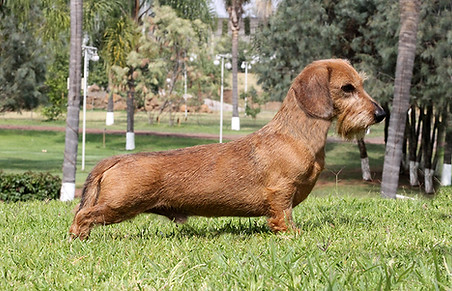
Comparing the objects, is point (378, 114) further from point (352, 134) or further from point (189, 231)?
point (189, 231)

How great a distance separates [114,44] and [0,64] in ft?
21.1

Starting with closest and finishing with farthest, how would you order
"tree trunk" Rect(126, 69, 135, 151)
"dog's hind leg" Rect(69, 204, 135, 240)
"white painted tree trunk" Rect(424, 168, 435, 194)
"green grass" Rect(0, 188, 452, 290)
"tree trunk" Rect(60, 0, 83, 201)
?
"green grass" Rect(0, 188, 452, 290) → "dog's hind leg" Rect(69, 204, 135, 240) → "tree trunk" Rect(60, 0, 83, 201) → "white painted tree trunk" Rect(424, 168, 435, 194) → "tree trunk" Rect(126, 69, 135, 151)

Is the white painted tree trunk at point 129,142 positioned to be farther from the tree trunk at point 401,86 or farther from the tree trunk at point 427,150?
the tree trunk at point 401,86

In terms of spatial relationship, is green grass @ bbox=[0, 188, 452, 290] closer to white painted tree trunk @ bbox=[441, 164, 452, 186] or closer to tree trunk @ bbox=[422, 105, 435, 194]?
tree trunk @ bbox=[422, 105, 435, 194]

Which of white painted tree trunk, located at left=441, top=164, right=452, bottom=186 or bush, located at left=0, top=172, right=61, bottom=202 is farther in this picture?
white painted tree trunk, located at left=441, top=164, right=452, bottom=186

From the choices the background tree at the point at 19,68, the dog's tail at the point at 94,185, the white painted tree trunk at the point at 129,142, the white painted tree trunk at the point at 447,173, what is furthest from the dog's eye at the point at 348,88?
the white painted tree trunk at the point at 129,142

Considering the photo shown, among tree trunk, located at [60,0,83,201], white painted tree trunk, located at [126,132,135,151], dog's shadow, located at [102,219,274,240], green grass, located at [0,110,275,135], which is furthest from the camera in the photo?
green grass, located at [0,110,275,135]

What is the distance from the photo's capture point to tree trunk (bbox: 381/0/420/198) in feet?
44.3

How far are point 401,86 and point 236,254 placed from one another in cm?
1096

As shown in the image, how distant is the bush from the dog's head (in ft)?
33.2

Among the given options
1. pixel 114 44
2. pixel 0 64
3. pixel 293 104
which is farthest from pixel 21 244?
pixel 0 64

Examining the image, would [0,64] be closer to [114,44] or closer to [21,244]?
[114,44]

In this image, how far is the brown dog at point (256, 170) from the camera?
4.60 metres

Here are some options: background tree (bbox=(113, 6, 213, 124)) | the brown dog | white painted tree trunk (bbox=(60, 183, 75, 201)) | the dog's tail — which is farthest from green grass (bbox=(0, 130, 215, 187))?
the brown dog
